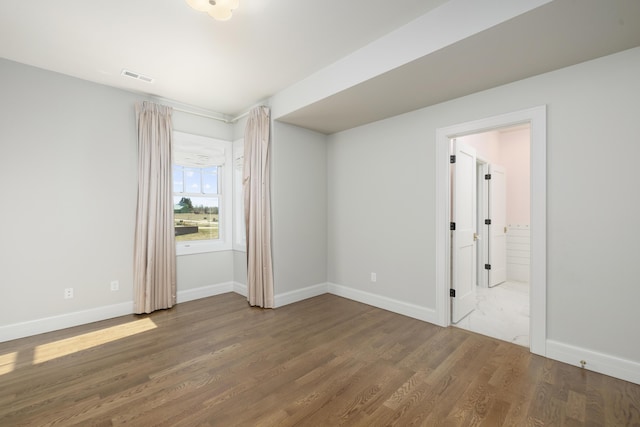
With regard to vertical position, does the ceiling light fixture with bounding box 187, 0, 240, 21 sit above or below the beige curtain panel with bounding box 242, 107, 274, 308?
above

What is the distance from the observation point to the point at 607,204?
7.40ft

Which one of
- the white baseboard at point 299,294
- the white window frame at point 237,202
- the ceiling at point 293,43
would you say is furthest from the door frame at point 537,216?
the white window frame at point 237,202

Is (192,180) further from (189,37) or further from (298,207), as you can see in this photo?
(189,37)

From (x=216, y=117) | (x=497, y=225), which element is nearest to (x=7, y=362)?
(x=216, y=117)

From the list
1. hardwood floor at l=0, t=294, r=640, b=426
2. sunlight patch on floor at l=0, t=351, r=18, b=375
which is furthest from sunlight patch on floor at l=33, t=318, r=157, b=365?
sunlight patch on floor at l=0, t=351, r=18, b=375

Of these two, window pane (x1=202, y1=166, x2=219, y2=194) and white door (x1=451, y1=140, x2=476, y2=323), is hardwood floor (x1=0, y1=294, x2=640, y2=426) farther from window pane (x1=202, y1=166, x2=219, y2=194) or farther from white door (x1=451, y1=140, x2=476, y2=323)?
window pane (x1=202, y1=166, x2=219, y2=194)

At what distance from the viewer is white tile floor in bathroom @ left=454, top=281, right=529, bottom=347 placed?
2.99 metres

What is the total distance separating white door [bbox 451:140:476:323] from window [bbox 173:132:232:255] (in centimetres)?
333

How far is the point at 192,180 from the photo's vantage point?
14.4ft

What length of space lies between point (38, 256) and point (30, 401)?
66.8 inches

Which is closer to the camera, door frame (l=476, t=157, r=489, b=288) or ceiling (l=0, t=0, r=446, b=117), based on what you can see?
ceiling (l=0, t=0, r=446, b=117)

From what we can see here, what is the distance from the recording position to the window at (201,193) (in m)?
4.21

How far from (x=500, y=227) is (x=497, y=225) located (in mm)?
164

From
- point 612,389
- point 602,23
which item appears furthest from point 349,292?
point 602,23
